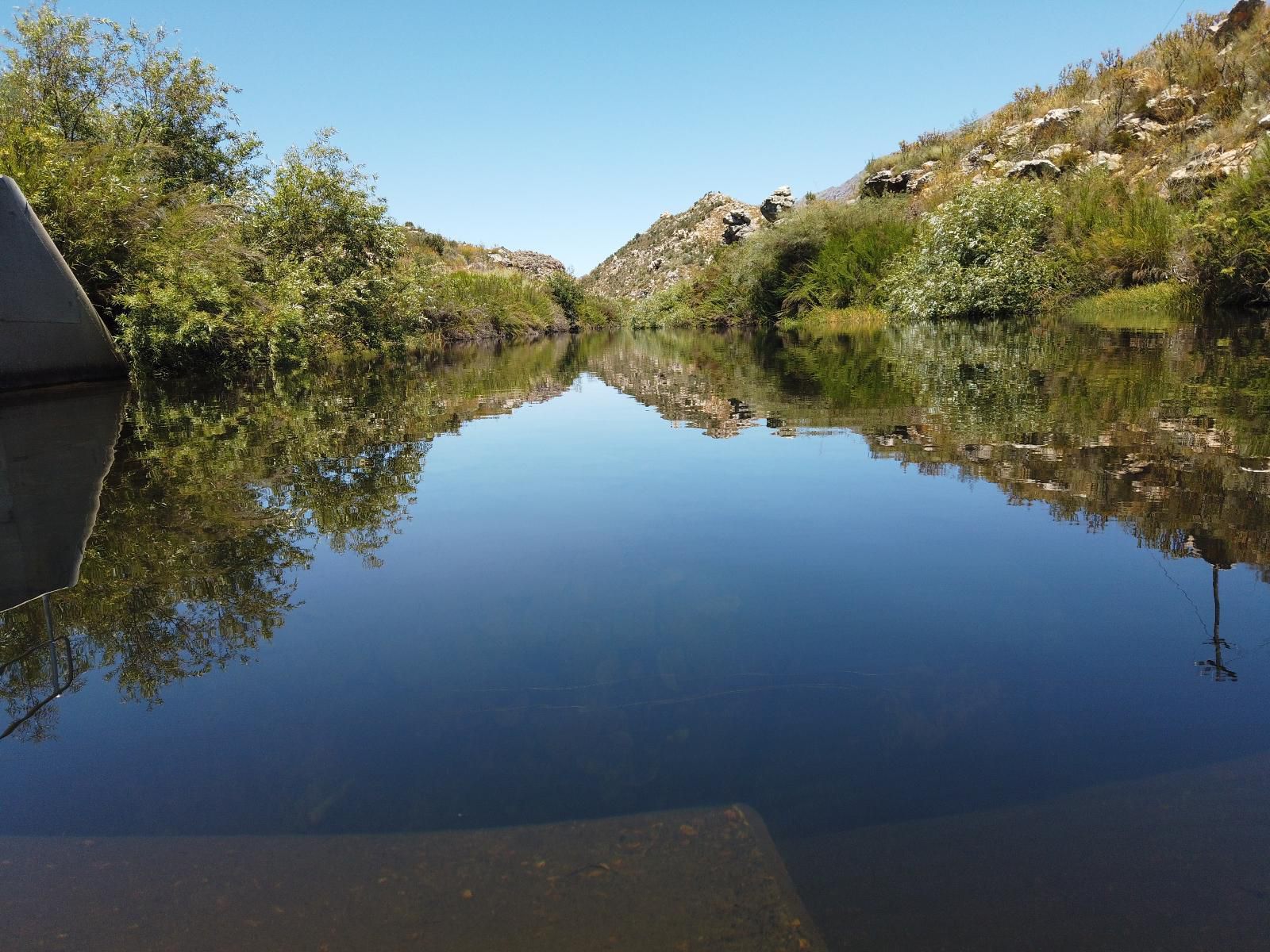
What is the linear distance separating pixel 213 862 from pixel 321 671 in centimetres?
98

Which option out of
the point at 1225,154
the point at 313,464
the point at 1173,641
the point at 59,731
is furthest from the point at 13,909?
the point at 1225,154

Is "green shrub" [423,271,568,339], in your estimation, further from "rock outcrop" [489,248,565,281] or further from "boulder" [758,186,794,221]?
"rock outcrop" [489,248,565,281]

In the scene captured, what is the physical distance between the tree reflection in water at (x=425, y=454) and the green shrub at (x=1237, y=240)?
2.02 metres

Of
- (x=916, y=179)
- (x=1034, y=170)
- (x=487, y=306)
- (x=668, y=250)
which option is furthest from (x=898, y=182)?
(x=668, y=250)

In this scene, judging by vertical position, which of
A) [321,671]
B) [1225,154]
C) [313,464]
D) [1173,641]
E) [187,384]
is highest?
[1225,154]

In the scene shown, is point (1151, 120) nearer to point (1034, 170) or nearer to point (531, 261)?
point (1034, 170)

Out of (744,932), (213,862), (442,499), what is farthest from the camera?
(442,499)

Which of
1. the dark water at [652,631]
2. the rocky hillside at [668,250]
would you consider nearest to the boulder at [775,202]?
the rocky hillside at [668,250]

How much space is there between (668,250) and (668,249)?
77 centimetres

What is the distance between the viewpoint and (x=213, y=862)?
1.78m

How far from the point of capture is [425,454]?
277 inches

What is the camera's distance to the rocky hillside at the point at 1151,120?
68.8ft

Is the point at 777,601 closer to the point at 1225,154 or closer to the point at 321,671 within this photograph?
the point at 321,671

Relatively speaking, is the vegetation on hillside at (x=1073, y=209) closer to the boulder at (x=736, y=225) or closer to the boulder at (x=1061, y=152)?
the boulder at (x=1061, y=152)
